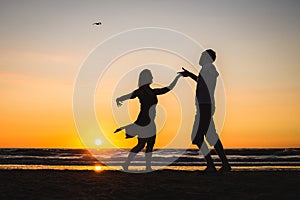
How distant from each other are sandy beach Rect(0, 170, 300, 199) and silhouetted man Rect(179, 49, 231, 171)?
0.98m

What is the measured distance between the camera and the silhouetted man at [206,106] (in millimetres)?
11500

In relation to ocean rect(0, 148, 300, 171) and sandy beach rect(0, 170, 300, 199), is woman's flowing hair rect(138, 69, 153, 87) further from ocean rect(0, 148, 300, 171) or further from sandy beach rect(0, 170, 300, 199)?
ocean rect(0, 148, 300, 171)

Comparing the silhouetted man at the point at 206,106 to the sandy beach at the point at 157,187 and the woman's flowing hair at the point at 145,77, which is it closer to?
the sandy beach at the point at 157,187

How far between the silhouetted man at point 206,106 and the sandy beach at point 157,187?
982 mm

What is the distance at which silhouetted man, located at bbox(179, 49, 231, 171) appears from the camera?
453 inches

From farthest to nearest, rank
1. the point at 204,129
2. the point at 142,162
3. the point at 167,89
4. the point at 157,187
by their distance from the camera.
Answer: the point at 142,162 → the point at 167,89 → the point at 204,129 → the point at 157,187

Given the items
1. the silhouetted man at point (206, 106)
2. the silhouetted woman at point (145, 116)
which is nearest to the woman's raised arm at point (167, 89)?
the silhouetted woman at point (145, 116)

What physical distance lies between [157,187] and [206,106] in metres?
3.51

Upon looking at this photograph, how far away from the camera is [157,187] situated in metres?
8.66

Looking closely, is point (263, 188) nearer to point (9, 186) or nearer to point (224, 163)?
point (224, 163)

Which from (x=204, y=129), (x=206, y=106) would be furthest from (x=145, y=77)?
(x=204, y=129)

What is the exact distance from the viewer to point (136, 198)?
741 cm

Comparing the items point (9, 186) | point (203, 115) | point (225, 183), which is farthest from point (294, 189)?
point (9, 186)

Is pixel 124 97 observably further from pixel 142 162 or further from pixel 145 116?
pixel 142 162
